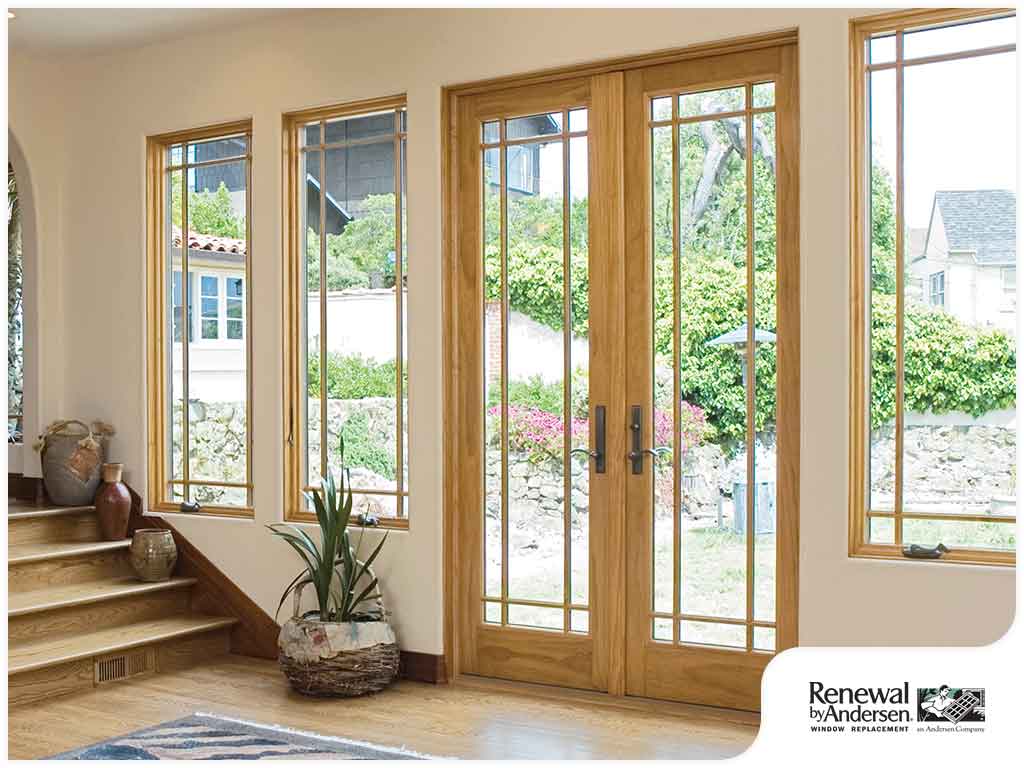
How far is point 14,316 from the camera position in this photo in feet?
20.7

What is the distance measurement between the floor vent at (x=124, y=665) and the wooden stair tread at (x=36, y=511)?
936mm

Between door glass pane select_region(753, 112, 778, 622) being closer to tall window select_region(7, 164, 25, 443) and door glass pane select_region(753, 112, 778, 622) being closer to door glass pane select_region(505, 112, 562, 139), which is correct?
door glass pane select_region(505, 112, 562, 139)

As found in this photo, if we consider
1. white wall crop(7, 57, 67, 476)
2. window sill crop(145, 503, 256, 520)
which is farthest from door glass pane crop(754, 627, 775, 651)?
white wall crop(7, 57, 67, 476)

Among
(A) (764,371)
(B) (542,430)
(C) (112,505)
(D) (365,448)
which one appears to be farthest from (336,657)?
(A) (764,371)

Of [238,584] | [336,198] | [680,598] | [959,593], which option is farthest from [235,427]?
[959,593]

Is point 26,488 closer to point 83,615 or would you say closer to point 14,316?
point 14,316

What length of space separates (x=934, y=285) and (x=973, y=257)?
152 mm

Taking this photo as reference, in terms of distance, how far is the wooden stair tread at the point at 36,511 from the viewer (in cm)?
549

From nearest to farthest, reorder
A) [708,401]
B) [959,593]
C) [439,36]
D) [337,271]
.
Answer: [959,593] < [708,401] < [439,36] < [337,271]

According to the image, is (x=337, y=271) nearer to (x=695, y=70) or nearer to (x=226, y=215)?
(x=226, y=215)

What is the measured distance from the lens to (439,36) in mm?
4910

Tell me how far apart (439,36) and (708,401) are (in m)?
1.88

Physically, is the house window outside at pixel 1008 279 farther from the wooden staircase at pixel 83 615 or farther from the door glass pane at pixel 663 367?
the wooden staircase at pixel 83 615

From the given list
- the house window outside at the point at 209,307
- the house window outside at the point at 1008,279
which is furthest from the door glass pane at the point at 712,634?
the house window outside at the point at 209,307
